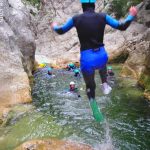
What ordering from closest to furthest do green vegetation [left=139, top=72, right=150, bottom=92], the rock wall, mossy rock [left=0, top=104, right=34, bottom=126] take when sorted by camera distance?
1. mossy rock [left=0, top=104, right=34, bottom=126]
2. green vegetation [left=139, top=72, right=150, bottom=92]
3. the rock wall

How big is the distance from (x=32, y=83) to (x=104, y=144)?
12053 millimetres

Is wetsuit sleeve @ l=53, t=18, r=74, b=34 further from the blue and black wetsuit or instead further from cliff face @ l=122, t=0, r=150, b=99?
Result: cliff face @ l=122, t=0, r=150, b=99

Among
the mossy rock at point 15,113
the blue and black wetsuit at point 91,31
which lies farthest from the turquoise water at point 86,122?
the blue and black wetsuit at point 91,31

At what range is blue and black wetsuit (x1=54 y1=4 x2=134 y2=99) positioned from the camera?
22.2 feet

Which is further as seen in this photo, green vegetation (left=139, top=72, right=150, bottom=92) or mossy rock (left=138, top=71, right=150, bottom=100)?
green vegetation (left=139, top=72, right=150, bottom=92)

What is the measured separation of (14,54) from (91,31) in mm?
12616

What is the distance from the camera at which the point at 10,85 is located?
15.2 metres

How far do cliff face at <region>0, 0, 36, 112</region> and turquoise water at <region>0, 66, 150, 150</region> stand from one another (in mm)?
1012

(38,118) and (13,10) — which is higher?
(13,10)

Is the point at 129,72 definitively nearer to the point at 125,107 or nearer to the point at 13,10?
the point at 125,107

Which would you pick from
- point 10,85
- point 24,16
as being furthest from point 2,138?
point 24,16

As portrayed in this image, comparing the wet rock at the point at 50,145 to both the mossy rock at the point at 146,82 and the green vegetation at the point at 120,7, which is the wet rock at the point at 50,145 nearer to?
the mossy rock at the point at 146,82

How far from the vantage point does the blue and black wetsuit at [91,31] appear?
6758mm

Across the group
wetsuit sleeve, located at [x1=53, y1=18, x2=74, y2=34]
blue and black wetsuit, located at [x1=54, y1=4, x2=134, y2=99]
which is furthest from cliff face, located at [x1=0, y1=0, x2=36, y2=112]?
wetsuit sleeve, located at [x1=53, y1=18, x2=74, y2=34]
